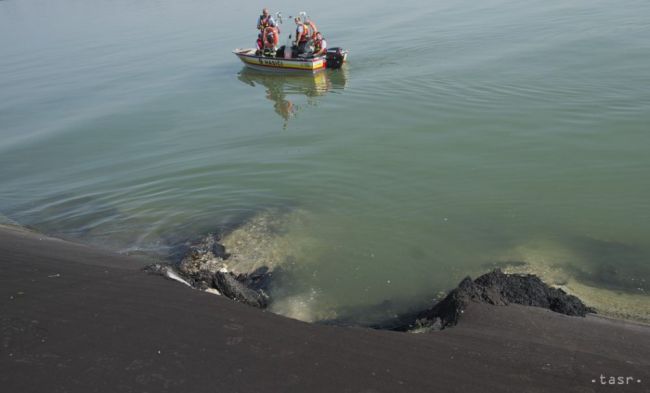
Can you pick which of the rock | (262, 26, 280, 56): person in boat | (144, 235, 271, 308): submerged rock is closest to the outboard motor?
(262, 26, 280, 56): person in boat

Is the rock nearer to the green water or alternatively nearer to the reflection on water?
the green water

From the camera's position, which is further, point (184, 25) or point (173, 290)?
point (184, 25)

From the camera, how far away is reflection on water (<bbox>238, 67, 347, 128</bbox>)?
733 inches

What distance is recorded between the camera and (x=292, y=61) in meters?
22.0

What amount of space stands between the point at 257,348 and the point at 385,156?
27.5 ft

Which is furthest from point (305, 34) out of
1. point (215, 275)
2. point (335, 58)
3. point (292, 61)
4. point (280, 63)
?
point (215, 275)

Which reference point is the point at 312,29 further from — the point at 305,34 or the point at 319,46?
the point at 319,46

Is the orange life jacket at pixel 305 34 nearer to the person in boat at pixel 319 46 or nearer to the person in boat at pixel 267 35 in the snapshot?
the person in boat at pixel 319 46

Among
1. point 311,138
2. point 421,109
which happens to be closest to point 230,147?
point 311,138

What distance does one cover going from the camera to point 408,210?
10.5 metres

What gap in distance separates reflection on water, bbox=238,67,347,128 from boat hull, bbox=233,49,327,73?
320 mm

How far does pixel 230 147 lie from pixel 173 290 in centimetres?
881

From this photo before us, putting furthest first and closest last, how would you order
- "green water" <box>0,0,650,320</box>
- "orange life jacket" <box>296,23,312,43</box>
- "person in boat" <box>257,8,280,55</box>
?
"person in boat" <box>257,8,280,55</box> < "orange life jacket" <box>296,23,312,43</box> < "green water" <box>0,0,650,320</box>

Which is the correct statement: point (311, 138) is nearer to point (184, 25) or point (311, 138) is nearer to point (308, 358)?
point (308, 358)
